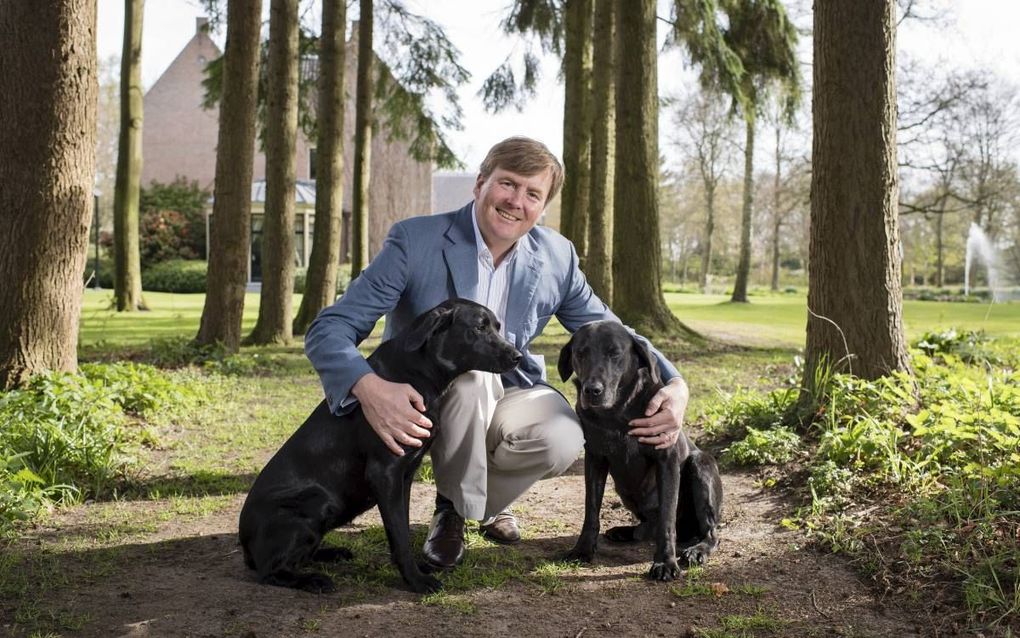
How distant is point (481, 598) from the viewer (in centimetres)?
368

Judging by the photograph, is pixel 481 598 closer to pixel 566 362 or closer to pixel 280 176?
pixel 566 362

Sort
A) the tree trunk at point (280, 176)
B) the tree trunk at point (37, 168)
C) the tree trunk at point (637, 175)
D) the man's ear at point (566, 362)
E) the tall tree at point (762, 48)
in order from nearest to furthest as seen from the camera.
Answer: the man's ear at point (566, 362) < the tree trunk at point (37, 168) < the tree trunk at point (280, 176) < the tree trunk at point (637, 175) < the tall tree at point (762, 48)

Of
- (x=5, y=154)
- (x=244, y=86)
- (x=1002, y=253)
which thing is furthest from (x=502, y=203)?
(x=1002, y=253)

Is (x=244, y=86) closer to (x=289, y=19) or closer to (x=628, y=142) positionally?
(x=289, y=19)

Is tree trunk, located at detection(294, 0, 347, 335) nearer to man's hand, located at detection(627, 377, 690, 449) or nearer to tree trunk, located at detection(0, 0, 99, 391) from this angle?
tree trunk, located at detection(0, 0, 99, 391)

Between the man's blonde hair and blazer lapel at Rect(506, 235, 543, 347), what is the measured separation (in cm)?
30

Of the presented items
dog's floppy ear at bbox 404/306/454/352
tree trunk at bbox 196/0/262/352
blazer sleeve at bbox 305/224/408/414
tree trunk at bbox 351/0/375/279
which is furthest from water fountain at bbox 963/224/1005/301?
dog's floppy ear at bbox 404/306/454/352

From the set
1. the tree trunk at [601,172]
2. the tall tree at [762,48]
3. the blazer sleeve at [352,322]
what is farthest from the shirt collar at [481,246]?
the tall tree at [762,48]

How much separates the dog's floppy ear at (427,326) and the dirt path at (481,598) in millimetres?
1050

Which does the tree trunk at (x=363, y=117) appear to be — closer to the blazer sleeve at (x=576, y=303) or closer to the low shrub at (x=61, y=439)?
the low shrub at (x=61, y=439)

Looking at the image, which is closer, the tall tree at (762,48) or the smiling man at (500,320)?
the smiling man at (500,320)

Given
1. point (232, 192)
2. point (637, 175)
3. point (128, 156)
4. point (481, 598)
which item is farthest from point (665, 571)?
Result: point (128, 156)

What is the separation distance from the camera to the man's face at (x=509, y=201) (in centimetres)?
400

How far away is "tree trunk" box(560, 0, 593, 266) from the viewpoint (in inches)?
659
